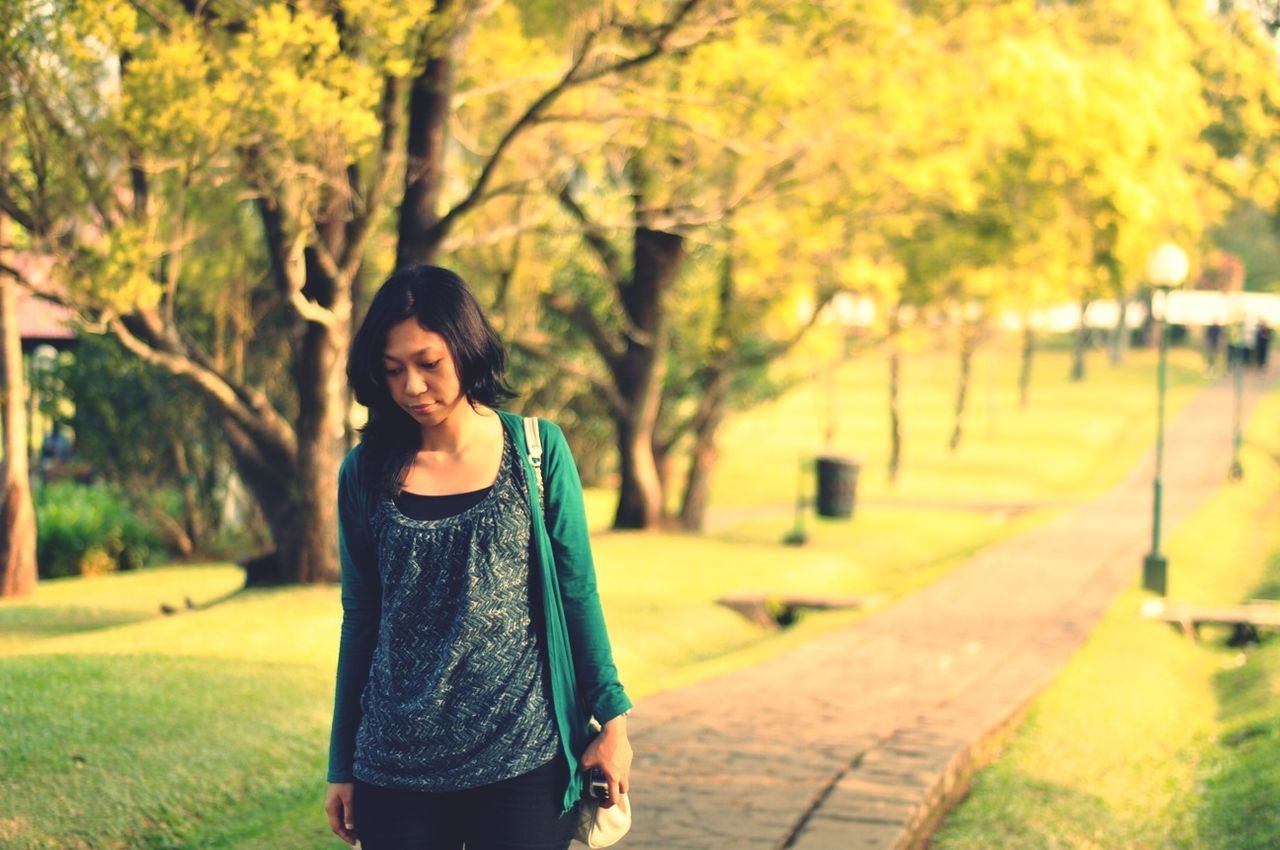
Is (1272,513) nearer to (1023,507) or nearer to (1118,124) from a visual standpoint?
(1023,507)

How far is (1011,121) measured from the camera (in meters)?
20.5

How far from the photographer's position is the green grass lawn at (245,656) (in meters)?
7.20

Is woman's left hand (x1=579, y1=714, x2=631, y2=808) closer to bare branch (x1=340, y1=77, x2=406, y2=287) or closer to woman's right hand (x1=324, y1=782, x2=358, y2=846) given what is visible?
woman's right hand (x1=324, y1=782, x2=358, y2=846)

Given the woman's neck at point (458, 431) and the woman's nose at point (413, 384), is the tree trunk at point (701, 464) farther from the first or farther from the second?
the woman's nose at point (413, 384)

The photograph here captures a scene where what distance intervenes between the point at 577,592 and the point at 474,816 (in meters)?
0.52

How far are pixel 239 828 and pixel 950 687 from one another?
6.14m

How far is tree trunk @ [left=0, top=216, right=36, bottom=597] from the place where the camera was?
47.9 feet

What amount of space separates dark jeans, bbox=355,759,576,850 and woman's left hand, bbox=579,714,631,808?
91 mm

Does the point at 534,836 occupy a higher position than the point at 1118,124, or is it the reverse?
the point at 1118,124

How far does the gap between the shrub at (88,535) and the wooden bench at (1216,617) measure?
39.8ft

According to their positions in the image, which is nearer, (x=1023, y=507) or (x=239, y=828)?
(x=239, y=828)

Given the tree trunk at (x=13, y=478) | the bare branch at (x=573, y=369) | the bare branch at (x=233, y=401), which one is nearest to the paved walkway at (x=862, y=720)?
the bare branch at (x=233, y=401)

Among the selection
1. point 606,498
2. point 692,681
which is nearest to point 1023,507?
point 606,498

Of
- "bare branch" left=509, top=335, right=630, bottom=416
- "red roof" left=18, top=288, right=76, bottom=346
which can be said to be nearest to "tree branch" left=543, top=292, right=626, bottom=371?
"bare branch" left=509, top=335, right=630, bottom=416
